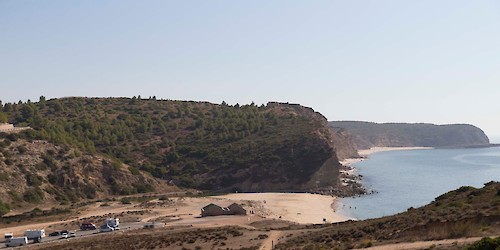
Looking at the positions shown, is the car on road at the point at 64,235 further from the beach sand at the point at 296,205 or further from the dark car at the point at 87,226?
the beach sand at the point at 296,205

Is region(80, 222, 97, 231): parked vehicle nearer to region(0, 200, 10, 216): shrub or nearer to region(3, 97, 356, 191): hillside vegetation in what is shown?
region(0, 200, 10, 216): shrub

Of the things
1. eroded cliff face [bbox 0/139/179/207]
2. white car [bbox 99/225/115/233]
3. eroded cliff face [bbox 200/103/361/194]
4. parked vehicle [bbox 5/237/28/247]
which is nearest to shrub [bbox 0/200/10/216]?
eroded cliff face [bbox 0/139/179/207]

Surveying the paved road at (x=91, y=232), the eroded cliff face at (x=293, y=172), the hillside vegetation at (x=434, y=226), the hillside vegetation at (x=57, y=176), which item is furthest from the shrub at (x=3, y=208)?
the hillside vegetation at (x=434, y=226)

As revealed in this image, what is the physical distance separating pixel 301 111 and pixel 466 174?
6349 cm

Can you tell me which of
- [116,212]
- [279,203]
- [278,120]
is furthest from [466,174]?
[116,212]

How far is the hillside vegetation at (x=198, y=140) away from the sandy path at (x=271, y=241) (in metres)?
60.6

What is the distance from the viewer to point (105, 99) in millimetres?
162500

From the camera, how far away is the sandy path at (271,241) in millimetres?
38156

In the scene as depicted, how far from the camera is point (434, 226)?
97.0 ft

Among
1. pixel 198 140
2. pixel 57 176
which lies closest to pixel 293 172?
pixel 198 140

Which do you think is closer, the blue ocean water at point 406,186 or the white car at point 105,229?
the white car at point 105,229

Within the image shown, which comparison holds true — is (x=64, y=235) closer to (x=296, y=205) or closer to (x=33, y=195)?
(x=33, y=195)

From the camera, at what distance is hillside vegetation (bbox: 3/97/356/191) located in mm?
108250

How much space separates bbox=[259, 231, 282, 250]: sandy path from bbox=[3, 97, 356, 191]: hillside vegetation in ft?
199
